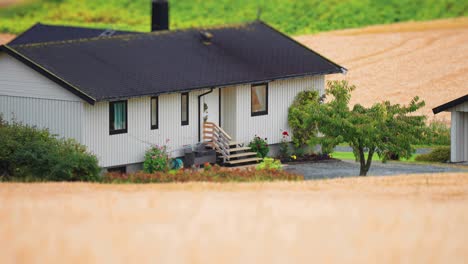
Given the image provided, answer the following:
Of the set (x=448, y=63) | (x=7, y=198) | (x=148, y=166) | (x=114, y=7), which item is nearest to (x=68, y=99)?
(x=148, y=166)

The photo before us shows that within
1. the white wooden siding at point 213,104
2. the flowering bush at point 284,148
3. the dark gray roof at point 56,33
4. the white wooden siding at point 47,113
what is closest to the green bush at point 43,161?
the white wooden siding at point 47,113

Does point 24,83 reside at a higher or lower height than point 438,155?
higher

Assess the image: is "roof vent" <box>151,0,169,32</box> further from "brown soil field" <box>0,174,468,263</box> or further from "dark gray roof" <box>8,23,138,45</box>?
"brown soil field" <box>0,174,468,263</box>

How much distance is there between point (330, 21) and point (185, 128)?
140 feet

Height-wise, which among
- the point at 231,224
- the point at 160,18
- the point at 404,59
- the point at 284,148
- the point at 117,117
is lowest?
the point at 231,224

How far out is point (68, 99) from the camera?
125 feet

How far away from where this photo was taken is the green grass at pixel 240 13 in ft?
269

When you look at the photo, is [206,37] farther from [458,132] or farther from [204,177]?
[204,177]

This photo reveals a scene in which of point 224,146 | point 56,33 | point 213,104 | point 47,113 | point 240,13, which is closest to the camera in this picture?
point 47,113

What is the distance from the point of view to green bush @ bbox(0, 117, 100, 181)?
33.8m

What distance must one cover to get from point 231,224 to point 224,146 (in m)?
18.8

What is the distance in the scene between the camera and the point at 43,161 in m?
34.1

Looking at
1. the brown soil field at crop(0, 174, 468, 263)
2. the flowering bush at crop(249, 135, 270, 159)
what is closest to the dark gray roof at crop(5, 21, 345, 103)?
the flowering bush at crop(249, 135, 270, 159)

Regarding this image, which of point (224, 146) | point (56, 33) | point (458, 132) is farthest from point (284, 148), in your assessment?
point (56, 33)
